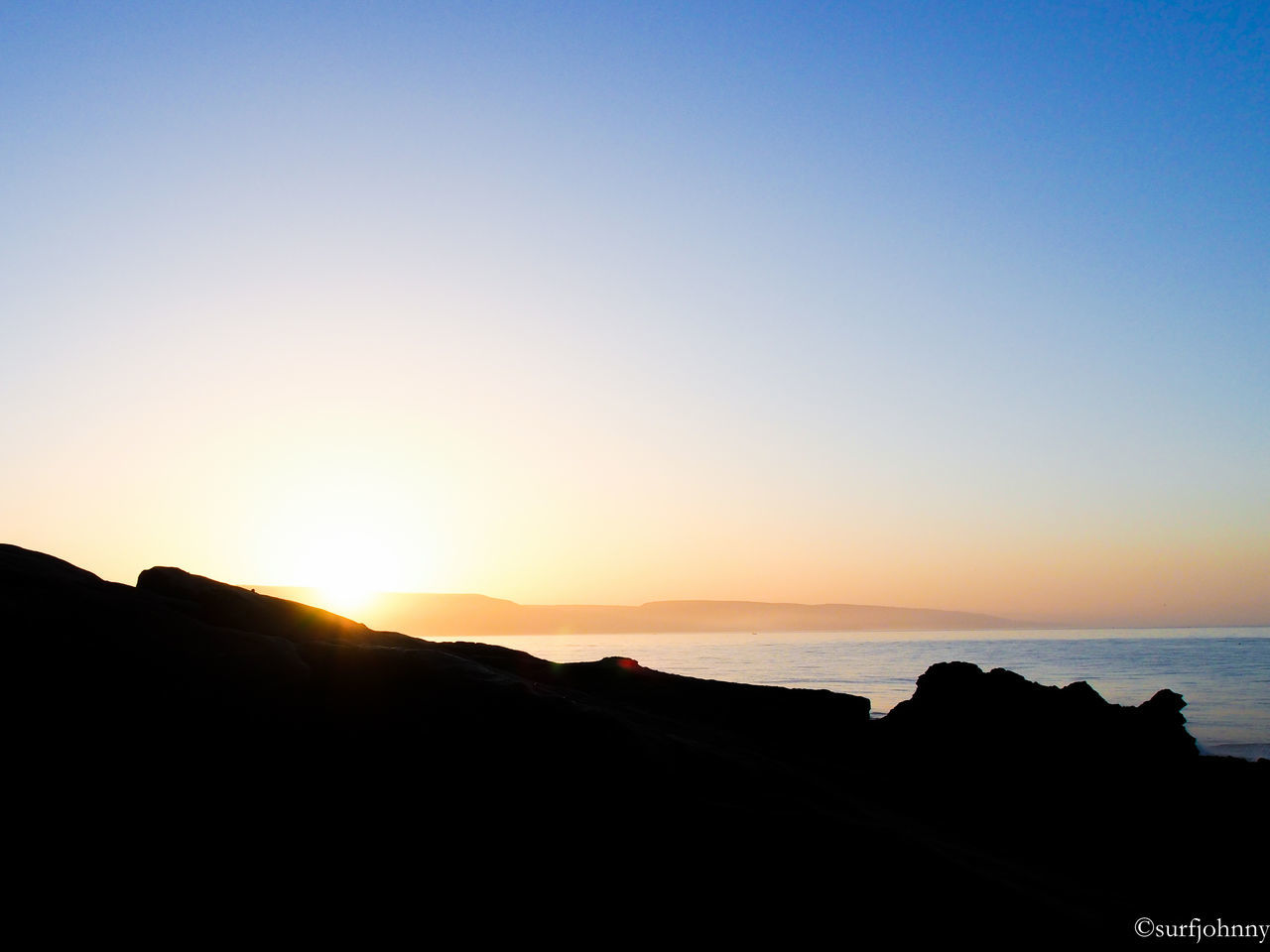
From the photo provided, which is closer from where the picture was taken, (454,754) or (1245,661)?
(454,754)

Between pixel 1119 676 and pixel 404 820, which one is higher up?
pixel 404 820

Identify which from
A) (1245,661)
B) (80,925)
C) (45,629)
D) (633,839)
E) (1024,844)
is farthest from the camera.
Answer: (1245,661)

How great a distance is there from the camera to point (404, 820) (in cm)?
711

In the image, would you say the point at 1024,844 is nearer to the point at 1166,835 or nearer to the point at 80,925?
the point at 1166,835

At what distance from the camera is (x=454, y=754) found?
25.7ft

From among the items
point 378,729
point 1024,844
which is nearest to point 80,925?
point 378,729

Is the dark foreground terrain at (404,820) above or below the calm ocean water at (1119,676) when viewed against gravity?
above

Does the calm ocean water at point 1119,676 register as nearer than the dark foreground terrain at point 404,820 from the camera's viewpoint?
No

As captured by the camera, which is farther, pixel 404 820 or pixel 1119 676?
pixel 1119 676

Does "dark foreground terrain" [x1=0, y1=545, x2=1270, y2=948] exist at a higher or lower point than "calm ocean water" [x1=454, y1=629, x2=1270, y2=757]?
higher

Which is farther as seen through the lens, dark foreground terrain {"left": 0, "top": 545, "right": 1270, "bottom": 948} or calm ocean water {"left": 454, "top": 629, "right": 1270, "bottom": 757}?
calm ocean water {"left": 454, "top": 629, "right": 1270, "bottom": 757}

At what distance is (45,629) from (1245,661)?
397 feet

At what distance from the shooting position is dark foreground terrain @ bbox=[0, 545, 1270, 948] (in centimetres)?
633

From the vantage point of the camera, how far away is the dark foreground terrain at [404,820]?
6.33 meters
